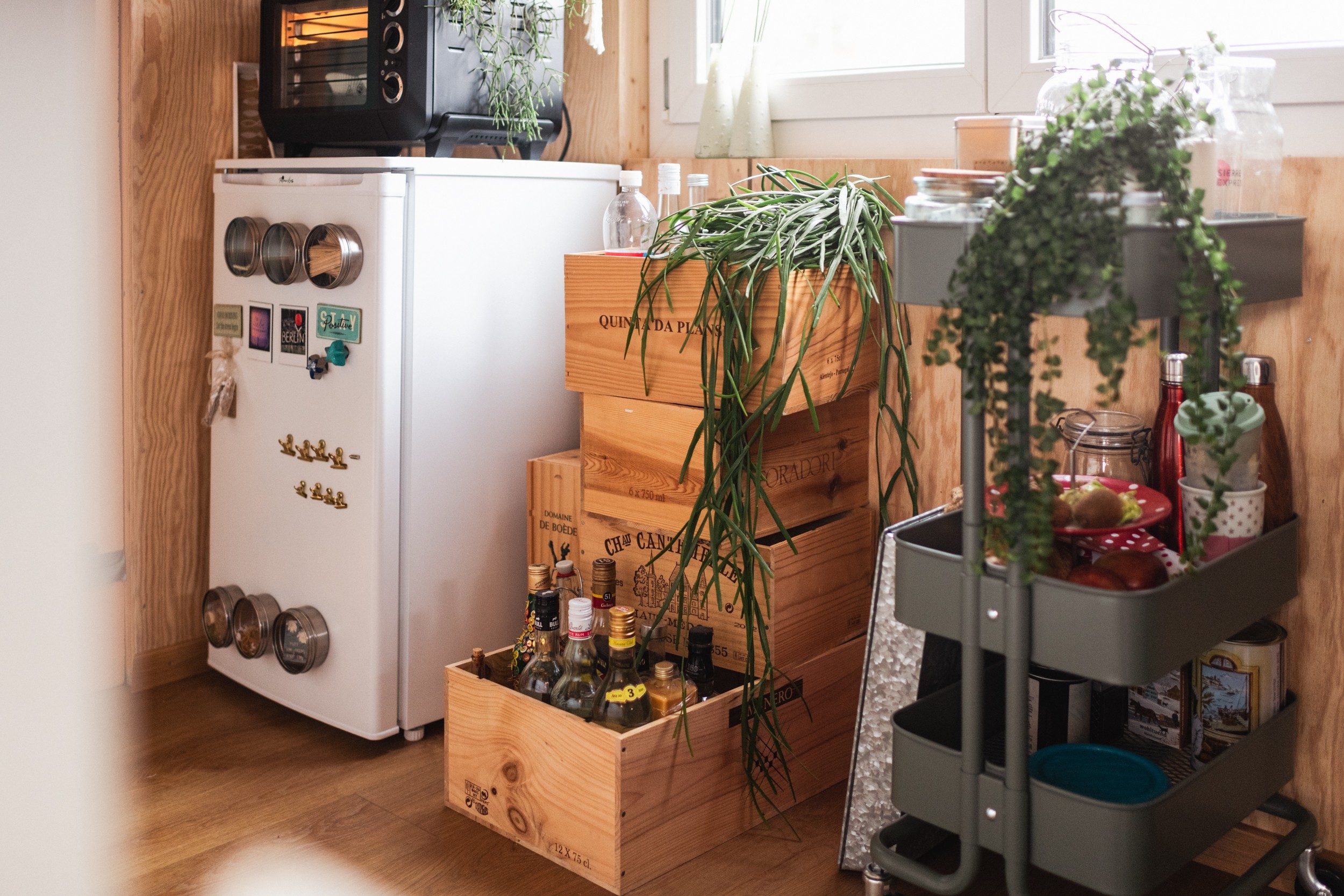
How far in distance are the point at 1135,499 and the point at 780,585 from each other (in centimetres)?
55

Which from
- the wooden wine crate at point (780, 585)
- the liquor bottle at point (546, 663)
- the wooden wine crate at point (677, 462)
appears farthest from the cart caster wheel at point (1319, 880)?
the liquor bottle at point (546, 663)

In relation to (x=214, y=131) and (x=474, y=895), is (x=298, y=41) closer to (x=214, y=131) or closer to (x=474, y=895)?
(x=214, y=131)

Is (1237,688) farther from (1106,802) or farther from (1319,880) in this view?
(1106,802)

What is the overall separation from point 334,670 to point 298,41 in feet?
3.79

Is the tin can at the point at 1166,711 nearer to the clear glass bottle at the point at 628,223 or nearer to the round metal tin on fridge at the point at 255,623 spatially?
the clear glass bottle at the point at 628,223

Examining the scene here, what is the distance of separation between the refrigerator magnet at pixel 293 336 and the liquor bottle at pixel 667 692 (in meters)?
0.88

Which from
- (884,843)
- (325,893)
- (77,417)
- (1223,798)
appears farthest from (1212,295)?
(325,893)

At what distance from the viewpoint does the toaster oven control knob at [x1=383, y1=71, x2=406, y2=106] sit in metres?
2.09

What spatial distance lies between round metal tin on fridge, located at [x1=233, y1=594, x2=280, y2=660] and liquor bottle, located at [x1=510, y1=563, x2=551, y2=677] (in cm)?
62

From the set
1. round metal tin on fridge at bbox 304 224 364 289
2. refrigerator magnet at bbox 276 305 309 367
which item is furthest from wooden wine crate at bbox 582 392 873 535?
refrigerator magnet at bbox 276 305 309 367

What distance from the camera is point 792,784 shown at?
191 centimetres

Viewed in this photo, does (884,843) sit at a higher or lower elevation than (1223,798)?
lower

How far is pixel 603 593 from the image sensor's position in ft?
5.99

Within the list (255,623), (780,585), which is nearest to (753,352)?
(780,585)
